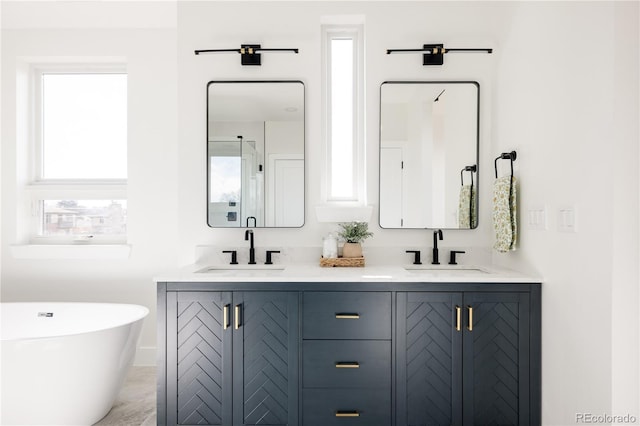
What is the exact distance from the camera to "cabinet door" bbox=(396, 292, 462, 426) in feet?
6.21

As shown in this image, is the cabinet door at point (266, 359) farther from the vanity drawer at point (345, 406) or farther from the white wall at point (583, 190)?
the white wall at point (583, 190)

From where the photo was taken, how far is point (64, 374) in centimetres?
191

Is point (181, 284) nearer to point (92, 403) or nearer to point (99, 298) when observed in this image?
point (92, 403)

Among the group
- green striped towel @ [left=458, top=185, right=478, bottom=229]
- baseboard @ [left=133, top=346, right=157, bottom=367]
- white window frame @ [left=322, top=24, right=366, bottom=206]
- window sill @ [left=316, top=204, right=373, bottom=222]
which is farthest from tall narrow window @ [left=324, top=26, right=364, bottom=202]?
baseboard @ [left=133, top=346, right=157, bottom=367]

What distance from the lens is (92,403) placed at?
204 cm

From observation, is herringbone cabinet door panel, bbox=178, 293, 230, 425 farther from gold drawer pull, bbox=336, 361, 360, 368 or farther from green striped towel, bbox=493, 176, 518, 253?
green striped towel, bbox=493, 176, 518, 253

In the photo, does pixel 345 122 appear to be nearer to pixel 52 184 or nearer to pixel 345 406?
pixel 345 406

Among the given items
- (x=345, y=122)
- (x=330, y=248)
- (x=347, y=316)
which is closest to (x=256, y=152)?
(x=345, y=122)

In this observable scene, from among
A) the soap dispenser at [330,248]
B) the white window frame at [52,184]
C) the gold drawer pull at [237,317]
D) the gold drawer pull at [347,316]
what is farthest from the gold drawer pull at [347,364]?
the white window frame at [52,184]

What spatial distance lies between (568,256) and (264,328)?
1437 mm

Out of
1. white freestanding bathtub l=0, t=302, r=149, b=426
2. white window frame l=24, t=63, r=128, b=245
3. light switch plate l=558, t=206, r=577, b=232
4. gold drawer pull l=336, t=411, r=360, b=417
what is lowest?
gold drawer pull l=336, t=411, r=360, b=417

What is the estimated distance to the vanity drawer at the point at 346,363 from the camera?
1.90m

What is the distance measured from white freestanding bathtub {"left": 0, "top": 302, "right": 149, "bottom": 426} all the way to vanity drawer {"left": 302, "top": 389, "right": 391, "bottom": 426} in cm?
104

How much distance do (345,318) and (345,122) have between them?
4.15 feet
